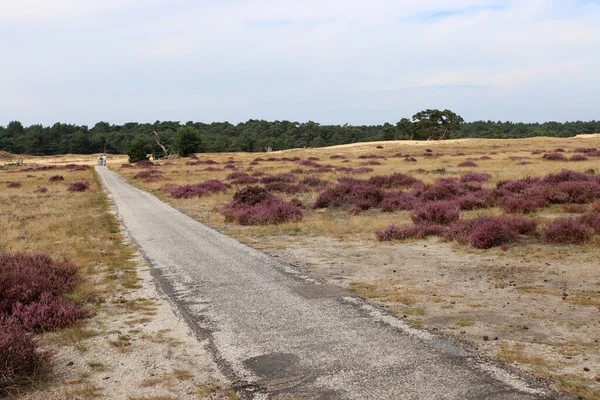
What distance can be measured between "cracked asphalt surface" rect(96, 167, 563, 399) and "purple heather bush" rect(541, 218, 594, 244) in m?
6.77

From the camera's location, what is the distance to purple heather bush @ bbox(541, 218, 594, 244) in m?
12.1

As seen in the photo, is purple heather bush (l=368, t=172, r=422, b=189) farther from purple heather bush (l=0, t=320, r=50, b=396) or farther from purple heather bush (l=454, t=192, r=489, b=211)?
purple heather bush (l=0, t=320, r=50, b=396)

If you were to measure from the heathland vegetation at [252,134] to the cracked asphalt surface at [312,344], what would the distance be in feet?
329

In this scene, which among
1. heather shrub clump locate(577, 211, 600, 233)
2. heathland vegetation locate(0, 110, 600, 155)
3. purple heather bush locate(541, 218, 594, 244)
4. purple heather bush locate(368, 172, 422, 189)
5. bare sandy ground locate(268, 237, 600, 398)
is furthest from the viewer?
heathland vegetation locate(0, 110, 600, 155)

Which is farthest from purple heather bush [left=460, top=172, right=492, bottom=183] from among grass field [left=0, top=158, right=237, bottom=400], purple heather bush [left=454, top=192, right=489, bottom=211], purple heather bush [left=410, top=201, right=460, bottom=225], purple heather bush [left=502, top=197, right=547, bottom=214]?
grass field [left=0, top=158, right=237, bottom=400]

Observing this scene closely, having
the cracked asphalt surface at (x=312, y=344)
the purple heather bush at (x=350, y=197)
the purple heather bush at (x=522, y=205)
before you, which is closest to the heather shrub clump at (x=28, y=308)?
the cracked asphalt surface at (x=312, y=344)

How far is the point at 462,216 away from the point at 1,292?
14.4m

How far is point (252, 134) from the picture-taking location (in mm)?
150000

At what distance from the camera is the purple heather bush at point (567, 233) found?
12125mm

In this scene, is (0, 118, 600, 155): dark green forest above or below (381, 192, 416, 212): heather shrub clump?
above

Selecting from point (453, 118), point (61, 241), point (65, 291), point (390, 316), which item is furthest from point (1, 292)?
point (453, 118)

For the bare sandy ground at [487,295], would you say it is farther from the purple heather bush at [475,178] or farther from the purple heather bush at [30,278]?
the purple heather bush at [475,178]

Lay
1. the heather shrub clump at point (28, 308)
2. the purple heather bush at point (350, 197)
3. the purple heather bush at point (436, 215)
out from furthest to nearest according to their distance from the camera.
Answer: the purple heather bush at point (350, 197) → the purple heather bush at point (436, 215) → the heather shrub clump at point (28, 308)

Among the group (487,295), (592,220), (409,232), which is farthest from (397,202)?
(487,295)
